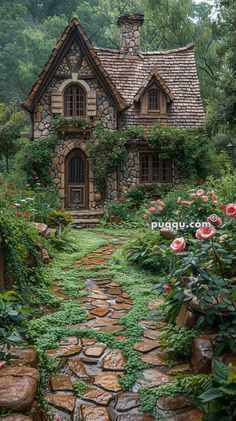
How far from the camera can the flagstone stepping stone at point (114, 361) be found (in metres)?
3.85

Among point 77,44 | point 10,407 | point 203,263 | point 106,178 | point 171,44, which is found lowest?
point 10,407

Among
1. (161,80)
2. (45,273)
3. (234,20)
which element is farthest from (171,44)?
(45,273)

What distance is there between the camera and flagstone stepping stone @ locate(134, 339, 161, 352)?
4.19 metres

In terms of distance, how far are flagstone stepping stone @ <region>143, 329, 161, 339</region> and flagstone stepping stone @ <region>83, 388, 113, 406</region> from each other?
112cm

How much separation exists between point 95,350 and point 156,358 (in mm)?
630

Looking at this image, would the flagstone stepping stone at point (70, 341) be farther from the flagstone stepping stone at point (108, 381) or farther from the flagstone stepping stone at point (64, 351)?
the flagstone stepping stone at point (108, 381)

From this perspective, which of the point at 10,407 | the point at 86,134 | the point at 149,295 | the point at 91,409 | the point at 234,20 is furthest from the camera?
the point at 86,134

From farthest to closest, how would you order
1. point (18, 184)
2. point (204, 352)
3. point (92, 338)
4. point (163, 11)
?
point (163, 11), point (18, 184), point (92, 338), point (204, 352)

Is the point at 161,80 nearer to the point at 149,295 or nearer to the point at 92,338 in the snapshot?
the point at 149,295

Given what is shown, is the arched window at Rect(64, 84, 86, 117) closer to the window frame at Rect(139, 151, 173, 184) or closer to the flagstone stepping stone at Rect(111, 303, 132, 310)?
the window frame at Rect(139, 151, 173, 184)

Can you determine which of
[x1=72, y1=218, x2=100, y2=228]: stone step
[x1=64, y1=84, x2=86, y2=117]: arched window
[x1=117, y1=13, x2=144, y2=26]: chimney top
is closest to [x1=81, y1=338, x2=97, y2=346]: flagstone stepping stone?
[x1=72, y1=218, x2=100, y2=228]: stone step

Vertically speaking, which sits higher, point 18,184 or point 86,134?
point 86,134

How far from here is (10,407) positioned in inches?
105

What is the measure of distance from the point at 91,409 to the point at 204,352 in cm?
106
